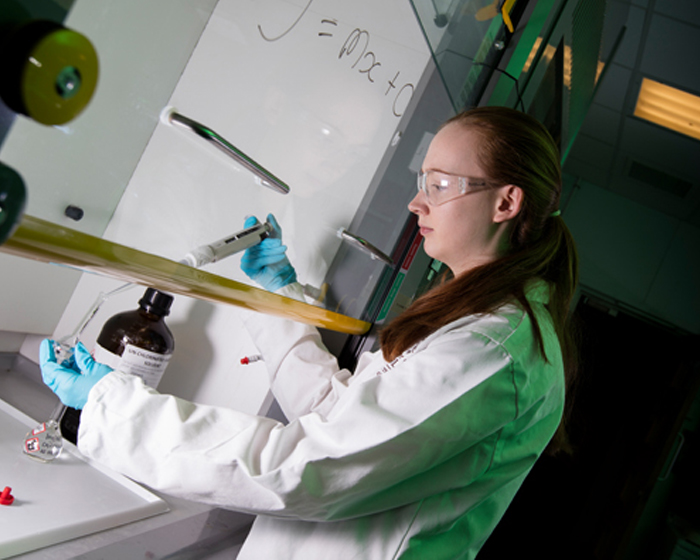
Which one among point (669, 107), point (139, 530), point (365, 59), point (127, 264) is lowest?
point (139, 530)

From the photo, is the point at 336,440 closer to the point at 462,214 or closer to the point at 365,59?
the point at 462,214

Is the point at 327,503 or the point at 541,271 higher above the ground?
the point at 541,271

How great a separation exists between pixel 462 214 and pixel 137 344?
2.24 feet

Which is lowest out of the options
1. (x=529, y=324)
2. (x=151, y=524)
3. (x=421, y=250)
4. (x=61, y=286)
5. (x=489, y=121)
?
(x=151, y=524)

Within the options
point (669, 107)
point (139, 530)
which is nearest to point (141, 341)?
point (139, 530)

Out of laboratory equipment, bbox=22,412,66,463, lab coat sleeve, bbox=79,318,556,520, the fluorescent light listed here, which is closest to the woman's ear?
lab coat sleeve, bbox=79,318,556,520

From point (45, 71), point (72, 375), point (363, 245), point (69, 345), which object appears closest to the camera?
point (45, 71)

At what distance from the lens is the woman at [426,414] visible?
671mm

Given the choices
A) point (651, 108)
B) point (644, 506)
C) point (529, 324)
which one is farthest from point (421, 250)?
point (644, 506)

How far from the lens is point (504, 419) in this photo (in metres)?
0.71

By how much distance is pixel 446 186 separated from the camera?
0.96 metres

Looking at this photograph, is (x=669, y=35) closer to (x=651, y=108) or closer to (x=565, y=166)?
(x=651, y=108)

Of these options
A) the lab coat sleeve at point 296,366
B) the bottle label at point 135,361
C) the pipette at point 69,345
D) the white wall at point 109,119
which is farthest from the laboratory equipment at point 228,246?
Answer: the bottle label at point 135,361

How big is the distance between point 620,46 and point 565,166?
1911 millimetres
